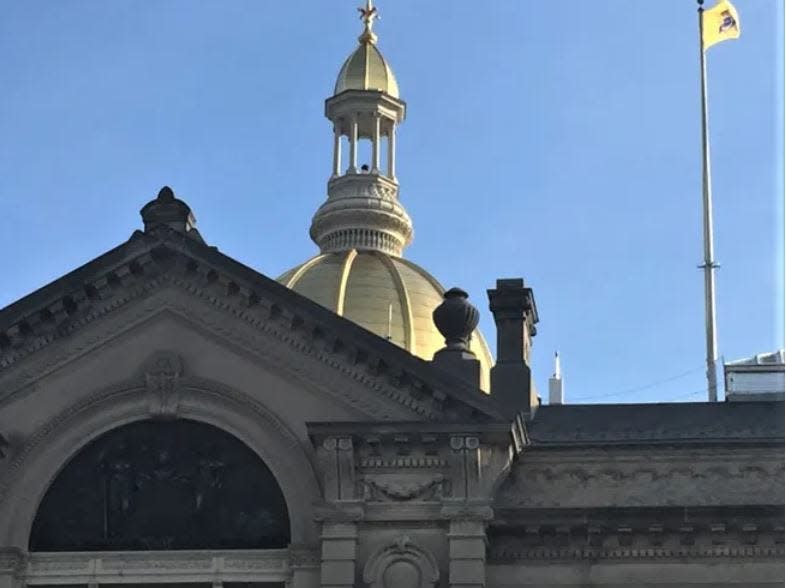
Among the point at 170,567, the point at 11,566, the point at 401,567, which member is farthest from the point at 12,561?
the point at 401,567

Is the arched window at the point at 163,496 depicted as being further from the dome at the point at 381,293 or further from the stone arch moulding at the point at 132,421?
the dome at the point at 381,293

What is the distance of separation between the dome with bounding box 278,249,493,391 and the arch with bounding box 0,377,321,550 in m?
30.4

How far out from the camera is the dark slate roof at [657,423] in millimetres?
50344

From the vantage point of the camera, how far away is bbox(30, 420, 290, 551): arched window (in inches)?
1903

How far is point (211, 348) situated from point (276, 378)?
1573mm

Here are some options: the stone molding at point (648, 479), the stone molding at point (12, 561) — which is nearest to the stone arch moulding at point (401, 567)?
the stone molding at point (648, 479)

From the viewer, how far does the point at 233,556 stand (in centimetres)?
4803

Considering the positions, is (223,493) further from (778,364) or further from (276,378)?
(778,364)

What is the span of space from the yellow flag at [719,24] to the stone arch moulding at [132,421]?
27825 millimetres

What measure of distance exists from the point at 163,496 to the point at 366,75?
154ft

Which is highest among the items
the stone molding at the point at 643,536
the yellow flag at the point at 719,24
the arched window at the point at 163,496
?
the yellow flag at the point at 719,24

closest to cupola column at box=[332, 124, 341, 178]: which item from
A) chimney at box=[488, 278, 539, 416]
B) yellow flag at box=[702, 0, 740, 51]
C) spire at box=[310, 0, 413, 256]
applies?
spire at box=[310, 0, 413, 256]

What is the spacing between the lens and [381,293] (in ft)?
275

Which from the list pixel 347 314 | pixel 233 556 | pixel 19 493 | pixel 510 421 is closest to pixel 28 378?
pixel 19 493
